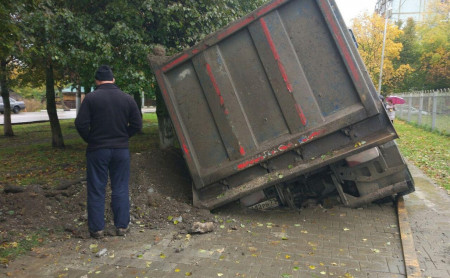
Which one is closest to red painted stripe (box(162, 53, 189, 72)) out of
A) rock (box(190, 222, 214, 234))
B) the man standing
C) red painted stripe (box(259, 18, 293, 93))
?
the man standing

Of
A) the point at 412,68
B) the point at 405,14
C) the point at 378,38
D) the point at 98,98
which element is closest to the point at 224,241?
the point at 98,98

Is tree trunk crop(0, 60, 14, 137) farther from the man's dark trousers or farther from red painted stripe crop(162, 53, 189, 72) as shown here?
the man's dark trousers

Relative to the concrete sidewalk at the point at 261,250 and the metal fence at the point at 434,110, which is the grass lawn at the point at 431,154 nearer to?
the metal fence at the point at 434,110

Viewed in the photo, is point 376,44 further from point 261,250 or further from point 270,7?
point 261,250

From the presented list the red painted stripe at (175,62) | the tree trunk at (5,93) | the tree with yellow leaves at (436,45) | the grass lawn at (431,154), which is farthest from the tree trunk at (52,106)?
the tree with yellow leaves at (436,45)

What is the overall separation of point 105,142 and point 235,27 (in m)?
2.08

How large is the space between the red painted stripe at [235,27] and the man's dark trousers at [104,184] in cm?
183

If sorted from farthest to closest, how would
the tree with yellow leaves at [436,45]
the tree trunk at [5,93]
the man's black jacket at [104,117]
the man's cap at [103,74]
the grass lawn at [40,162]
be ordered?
the tree with yellow leaves at [436,45] → the tree trunk at [5,93] → the grass lawn at [40,162] → the man's cap at [103,74] → the man's black jacket at [104,117]

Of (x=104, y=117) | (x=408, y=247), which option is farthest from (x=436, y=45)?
(x=104, y=117)

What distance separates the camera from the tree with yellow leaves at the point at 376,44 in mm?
38531

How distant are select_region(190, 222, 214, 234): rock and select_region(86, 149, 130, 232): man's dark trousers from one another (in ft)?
2.57

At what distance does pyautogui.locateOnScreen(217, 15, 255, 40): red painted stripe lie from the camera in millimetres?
4645

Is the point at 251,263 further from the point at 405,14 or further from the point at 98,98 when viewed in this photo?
the point at 405,14

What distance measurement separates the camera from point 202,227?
4523mm
